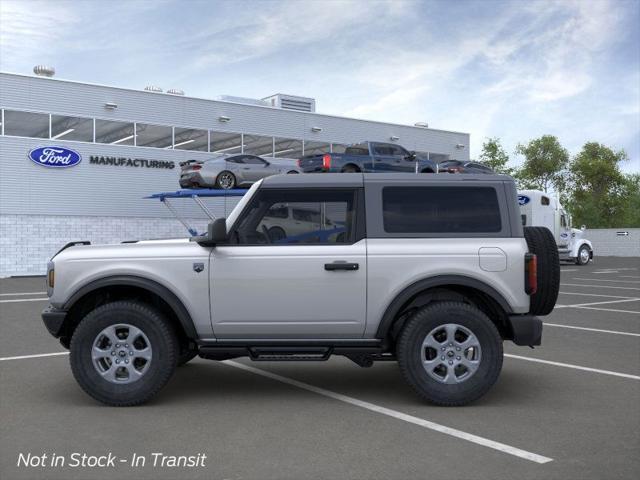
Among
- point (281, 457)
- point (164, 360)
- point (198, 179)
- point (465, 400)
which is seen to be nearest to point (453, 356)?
point (465, 400)

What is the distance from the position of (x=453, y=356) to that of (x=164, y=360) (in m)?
2.39

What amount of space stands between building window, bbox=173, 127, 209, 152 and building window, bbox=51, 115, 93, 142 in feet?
12.5

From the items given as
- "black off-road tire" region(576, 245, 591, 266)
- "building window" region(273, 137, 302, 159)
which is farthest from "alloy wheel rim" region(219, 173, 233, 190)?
"black off-road tire" region(576, 245, 591, 266)

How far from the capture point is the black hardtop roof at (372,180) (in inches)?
237

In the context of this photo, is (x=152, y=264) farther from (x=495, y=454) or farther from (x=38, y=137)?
(x=38, y=137)

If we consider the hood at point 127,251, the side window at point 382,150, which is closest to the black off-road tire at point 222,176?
the side window at point 382,150

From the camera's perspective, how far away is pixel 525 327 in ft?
19.1

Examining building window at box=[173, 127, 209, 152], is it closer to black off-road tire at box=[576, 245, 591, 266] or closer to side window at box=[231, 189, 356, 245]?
black off-road tire at box=[576, 245, 591, 266]

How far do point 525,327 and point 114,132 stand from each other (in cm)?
2638

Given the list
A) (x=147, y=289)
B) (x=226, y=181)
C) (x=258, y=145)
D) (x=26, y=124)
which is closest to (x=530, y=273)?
(x=147, y=289)

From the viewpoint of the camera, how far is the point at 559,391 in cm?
635

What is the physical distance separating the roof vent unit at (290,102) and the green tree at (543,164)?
1724 inches

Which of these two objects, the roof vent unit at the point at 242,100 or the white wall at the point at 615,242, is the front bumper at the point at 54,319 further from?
the white wall at the point at 615,242

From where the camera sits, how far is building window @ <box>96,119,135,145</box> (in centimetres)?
2916
